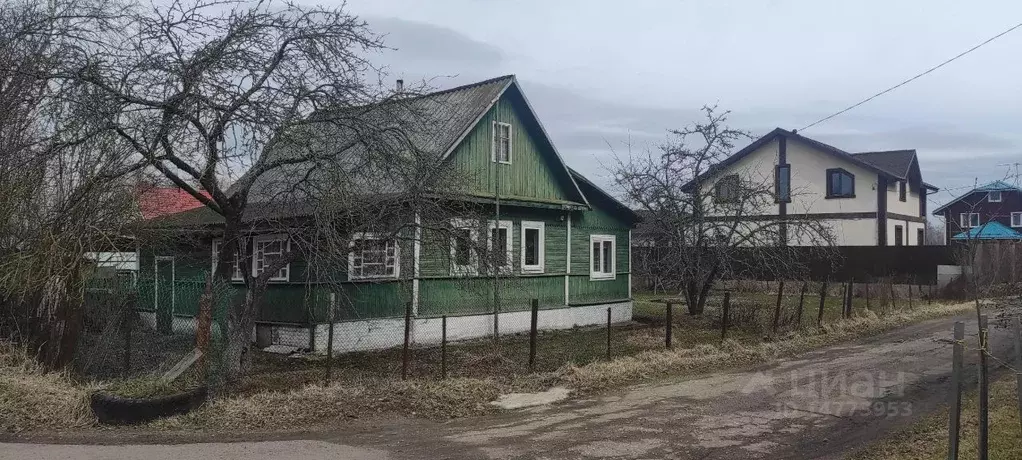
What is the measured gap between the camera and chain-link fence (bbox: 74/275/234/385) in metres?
8.69

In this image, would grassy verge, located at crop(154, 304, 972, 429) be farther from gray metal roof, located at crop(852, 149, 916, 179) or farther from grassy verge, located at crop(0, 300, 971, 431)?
gray metal roof, located at crop(852, 149, 916, 179)

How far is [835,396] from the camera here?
934cm

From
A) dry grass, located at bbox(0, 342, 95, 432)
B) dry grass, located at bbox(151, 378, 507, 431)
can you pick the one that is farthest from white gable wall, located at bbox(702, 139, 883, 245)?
dry grass, located at bbox(0, 342, 95, 432)

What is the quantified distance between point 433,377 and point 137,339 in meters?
4.21

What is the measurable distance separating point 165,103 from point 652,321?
47.9 ft

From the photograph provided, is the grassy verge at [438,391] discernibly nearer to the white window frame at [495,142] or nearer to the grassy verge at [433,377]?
the grassy verge at [433,377]

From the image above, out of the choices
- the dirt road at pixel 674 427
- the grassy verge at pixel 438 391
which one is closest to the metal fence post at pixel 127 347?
the grassy verge at pixel 438 391

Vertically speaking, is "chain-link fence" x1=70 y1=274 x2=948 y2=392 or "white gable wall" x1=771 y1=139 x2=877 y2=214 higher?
"white gable wall" x1=771 y1=139 x2=877 y2=214

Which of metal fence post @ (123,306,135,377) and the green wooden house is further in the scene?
the green wooden house

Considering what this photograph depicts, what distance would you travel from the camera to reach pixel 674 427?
7.84 m

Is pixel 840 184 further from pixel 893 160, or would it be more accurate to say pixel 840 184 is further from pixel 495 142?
pixel 495 142

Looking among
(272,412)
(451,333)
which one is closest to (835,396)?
(272,412)

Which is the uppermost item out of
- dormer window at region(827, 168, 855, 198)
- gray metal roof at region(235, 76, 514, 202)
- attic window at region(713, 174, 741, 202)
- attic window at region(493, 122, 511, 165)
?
dormer window at region(827, 168, 855, 198)

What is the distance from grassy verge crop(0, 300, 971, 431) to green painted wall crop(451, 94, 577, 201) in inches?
142
